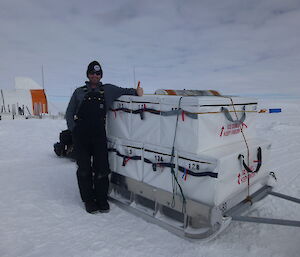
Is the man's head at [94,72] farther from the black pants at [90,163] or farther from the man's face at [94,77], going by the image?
the black pants at [90,163]

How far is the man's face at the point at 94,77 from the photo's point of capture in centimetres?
404

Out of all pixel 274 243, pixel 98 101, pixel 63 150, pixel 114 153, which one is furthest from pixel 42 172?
pixel 274 243

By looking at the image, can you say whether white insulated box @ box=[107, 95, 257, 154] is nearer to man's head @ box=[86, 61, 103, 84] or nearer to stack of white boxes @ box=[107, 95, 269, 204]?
stack of white boxes @ box=[107, 95, 269, 204]

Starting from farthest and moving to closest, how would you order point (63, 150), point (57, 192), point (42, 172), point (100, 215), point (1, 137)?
point (1, 137) → point (63, 150) → point (42, 172) → point (57, 192) → point (100, 215)

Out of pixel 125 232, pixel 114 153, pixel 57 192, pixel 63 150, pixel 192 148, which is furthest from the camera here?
pixel 63 150

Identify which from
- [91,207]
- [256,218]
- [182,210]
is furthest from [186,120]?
[91,207]

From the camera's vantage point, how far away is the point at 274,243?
128 inches

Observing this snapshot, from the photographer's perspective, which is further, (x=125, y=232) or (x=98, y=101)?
(x=98, y=101)

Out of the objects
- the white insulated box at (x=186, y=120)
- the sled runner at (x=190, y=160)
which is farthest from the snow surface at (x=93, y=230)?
the white insulated box at (x=186, y=120)

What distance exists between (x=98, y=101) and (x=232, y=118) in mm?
2151

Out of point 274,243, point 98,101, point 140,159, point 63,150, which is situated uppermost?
point 98,101

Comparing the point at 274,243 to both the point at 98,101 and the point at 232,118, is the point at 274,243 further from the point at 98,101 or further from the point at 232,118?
the point at 98,101

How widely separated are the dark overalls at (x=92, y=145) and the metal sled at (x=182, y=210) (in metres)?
0.35

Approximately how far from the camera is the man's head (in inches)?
158
